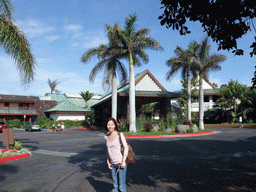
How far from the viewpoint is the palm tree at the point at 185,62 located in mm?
23969

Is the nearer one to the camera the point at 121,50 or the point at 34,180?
the point at 34,180

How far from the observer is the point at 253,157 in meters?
8.77

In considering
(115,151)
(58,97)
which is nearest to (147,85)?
(115,151)

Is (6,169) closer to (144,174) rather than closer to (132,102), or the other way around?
(144,174)

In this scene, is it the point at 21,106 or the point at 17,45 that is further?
the point at 21,106

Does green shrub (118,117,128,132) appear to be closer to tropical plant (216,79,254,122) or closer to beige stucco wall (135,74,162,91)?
beige stucco wall (135,74,162,91)

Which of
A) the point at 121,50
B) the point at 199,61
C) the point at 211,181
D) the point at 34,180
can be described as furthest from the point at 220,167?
the point at 199,61

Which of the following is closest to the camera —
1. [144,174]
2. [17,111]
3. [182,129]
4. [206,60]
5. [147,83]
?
[144,174]

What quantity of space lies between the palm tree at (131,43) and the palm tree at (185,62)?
3759 millimetres

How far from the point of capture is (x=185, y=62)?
960 inches

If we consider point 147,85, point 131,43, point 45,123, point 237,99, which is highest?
point 131,43

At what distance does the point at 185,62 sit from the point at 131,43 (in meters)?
6.76

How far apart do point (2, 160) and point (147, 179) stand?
20.2 feet

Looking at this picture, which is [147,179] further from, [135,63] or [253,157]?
[135,63]
